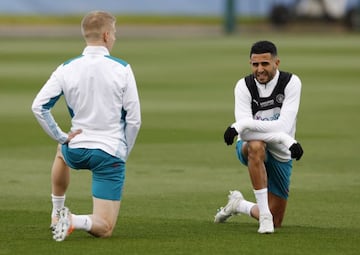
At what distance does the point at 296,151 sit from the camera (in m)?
9.62

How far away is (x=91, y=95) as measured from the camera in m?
9.23

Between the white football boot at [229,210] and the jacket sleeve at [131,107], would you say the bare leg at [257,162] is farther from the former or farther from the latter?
the jacket sleeve at [131,107]

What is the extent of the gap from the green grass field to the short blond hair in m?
1.48

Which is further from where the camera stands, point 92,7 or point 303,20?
point 92,7

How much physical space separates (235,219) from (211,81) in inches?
705

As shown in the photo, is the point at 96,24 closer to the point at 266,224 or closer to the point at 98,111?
the point at 98,111

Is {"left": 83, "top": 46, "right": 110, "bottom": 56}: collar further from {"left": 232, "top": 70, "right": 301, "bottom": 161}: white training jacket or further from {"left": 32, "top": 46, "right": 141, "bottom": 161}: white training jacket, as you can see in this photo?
{"left": 232, "top": 70, "right": 301, "bottom": 161}: white training jacket

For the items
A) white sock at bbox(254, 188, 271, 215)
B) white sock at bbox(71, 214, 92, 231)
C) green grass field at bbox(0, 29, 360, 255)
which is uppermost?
white sock at bbox(71, 214, 92, 231)

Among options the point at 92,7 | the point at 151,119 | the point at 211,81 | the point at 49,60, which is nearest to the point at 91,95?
the point at 151,119

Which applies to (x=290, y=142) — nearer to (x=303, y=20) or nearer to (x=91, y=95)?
(x=91, y=95)

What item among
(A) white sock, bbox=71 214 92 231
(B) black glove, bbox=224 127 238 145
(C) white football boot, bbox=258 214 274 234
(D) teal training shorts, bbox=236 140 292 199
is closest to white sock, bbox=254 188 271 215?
(C) white football boot, bbox=258 214 274 234

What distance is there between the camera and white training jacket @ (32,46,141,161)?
923 cm

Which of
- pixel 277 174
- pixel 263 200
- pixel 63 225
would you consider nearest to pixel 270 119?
pixel 277 174

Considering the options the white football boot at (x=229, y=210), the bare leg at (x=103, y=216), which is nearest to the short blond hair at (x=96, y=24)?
the bare leg at (x=103, y=216)
